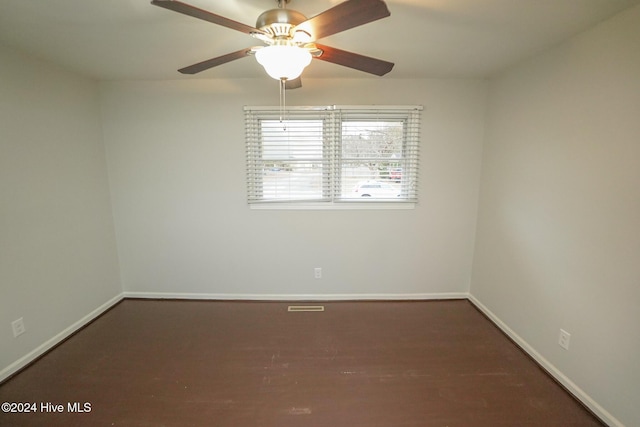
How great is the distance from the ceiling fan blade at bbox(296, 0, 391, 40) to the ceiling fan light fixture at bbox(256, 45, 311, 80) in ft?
0.33

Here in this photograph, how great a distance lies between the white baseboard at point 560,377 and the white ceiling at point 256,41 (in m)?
2.27

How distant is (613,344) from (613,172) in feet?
3.30

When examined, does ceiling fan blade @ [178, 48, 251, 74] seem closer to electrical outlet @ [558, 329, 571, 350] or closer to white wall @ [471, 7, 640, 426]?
white wall @ [471, 7, 640, 426]

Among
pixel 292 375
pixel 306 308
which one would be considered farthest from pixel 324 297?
pixel 292 375

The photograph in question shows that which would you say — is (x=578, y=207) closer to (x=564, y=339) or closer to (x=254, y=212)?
(x=564, y=339)

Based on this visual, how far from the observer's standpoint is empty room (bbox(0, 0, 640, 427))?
1.48 m

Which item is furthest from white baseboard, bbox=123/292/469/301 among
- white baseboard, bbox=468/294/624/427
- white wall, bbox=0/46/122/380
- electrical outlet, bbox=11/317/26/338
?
electrical outlet, bbox=11/317/26/338

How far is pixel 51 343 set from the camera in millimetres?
2117

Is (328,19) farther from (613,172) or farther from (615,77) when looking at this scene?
(613,172)

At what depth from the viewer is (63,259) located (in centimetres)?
223

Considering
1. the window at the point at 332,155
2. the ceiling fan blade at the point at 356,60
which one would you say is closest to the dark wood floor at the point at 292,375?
the window at the point at 332,155

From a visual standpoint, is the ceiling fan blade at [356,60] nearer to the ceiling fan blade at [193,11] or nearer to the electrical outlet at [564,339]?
the ceiling fan blade at [193,11]

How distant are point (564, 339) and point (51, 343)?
3.96m

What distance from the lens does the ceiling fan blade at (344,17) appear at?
0.93 metres
